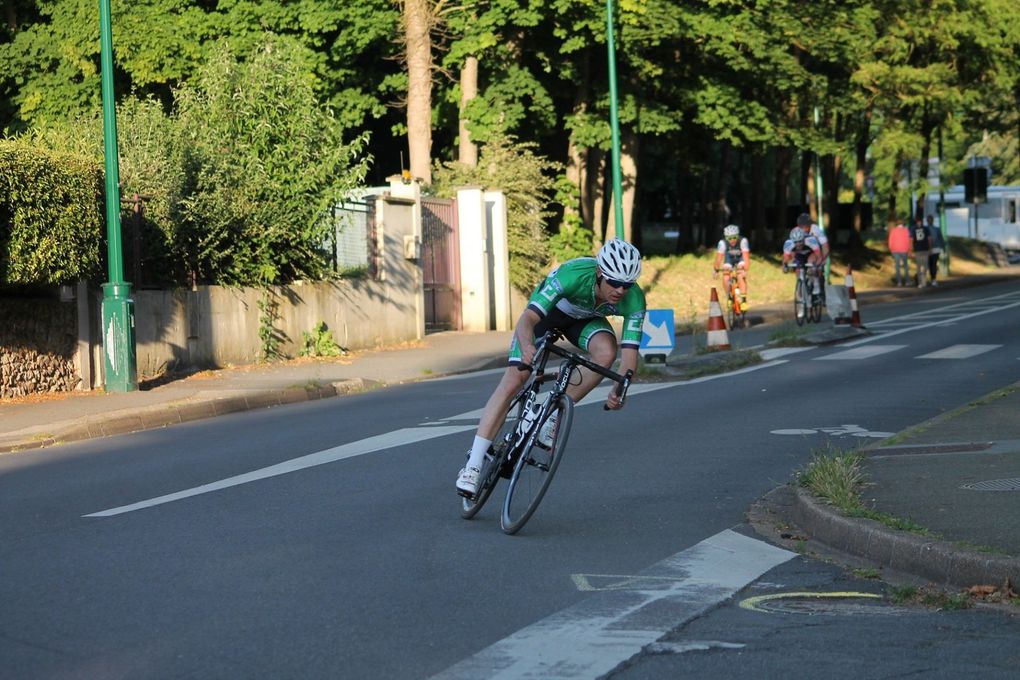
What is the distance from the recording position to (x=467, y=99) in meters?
33.5

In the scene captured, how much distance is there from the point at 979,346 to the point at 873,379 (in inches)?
196

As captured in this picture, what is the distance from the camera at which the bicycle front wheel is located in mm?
7969

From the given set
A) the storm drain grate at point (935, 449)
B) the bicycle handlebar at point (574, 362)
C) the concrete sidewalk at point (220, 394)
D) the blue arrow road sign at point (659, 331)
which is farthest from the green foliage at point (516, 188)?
the bicycle handlebar at point (574, 362)

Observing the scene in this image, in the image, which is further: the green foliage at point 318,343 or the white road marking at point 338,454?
the green foliage at point 318,343

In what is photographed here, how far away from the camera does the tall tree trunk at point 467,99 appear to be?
109 ft

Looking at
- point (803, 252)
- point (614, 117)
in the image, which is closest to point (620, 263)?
point (803, 252)

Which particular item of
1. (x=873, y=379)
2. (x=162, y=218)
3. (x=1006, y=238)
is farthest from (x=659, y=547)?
(x=1006, y=238)

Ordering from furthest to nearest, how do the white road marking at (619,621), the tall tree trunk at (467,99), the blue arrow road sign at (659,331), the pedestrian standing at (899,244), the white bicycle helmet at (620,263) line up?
the pedestrian standing at (899,244), the tall tree trunk at (467,99), the blue arrow road sign at (659,331), the white bicycle helmet at (620,263), the white road marking at (619,621)

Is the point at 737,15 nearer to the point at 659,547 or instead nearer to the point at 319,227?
the point at 319,227

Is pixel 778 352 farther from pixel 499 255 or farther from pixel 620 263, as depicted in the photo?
pixel 620 263

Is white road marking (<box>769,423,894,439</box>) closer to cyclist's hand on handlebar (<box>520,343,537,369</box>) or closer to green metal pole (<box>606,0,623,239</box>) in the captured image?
cyclist's hand on handlebar (<box>520,343,537,369</box>)

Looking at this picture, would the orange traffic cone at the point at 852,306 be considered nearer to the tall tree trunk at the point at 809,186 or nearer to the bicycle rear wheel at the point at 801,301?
the bicycle rear wheel at the point at 801,301

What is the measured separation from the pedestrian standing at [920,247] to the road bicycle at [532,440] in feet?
114

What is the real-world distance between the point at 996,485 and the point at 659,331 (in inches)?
367
